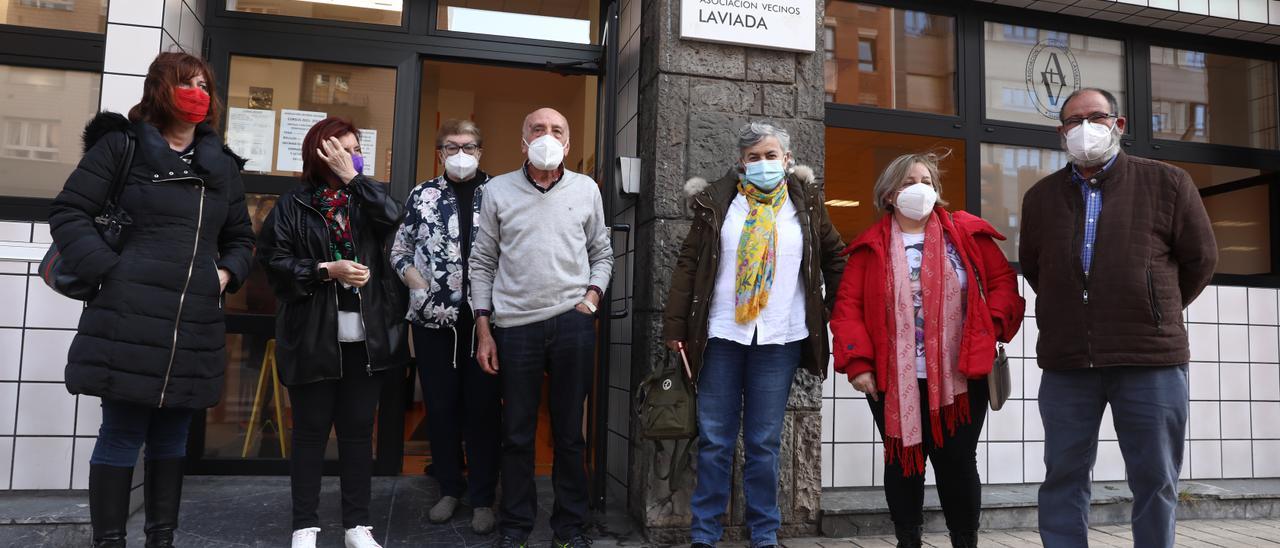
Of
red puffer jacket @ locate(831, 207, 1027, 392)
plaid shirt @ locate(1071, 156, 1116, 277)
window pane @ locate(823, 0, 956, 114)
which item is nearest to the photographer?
plaid shirt @ locate(1071, 156, 1116, 277)

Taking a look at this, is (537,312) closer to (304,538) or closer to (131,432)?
(304,538)

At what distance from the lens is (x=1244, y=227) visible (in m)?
5.22

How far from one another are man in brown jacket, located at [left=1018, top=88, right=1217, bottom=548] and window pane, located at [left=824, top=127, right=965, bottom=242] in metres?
1.62

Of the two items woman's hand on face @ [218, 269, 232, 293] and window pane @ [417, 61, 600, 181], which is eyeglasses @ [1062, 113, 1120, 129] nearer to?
window pane @ [417, 61, 600, 181]

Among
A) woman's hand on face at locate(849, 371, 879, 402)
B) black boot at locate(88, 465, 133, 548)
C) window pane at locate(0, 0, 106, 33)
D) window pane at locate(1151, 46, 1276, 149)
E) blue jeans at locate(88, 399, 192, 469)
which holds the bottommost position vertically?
black boot at locate(88, 465, 133, 548)

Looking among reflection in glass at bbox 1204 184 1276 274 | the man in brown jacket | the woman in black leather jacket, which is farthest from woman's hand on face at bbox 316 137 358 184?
reflection in glass at bbox 1204 184 1276 274

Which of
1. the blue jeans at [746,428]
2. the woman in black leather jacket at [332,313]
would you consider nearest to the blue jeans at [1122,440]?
the blue jeans at [746,428]

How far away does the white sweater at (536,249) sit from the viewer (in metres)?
3.07

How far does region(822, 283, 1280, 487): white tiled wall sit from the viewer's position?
4.32 metres

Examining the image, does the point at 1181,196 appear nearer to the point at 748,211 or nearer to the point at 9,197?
the point at 748,211

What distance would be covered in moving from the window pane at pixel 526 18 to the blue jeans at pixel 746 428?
2111 mm

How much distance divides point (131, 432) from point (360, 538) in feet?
2.75

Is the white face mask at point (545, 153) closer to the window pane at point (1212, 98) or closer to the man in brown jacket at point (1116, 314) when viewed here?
the man in brown jacket at point (1116, 314)

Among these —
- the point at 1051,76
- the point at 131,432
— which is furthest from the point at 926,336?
the point at 1051,76
